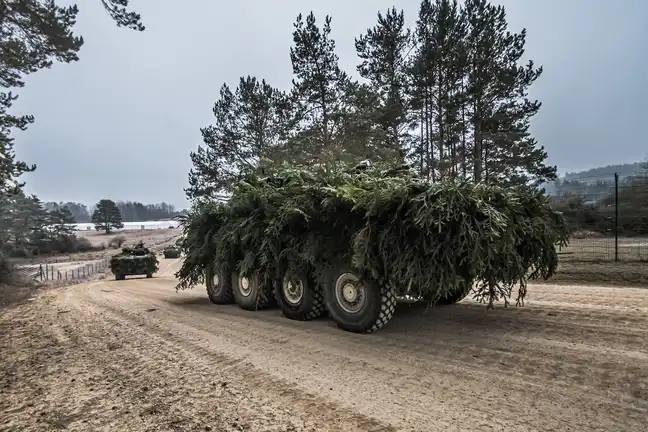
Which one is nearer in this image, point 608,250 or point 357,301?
point 357,301

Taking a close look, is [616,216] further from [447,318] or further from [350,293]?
[350,293]

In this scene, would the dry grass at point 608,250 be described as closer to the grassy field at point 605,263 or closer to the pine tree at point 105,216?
the grassy field at point 605,263

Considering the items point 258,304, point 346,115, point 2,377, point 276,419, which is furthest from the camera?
point 346,115

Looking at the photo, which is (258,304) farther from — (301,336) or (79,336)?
(79,336)

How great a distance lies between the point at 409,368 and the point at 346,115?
18329mm

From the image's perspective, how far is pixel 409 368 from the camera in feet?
13.2

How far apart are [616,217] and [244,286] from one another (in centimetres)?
1060

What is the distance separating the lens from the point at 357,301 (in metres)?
5.50

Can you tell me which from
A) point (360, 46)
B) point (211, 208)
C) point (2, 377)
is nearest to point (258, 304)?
point (211, 208)

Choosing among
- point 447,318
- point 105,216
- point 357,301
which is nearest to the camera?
point 357,301

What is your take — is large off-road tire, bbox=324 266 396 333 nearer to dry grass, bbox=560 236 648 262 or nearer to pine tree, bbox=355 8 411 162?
dry grass, bbox=560 236 648 262

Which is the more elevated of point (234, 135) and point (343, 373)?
point (234, 135)

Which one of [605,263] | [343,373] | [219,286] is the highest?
[605,263]

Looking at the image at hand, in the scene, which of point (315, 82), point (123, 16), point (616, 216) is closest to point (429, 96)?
point (315, 82)
